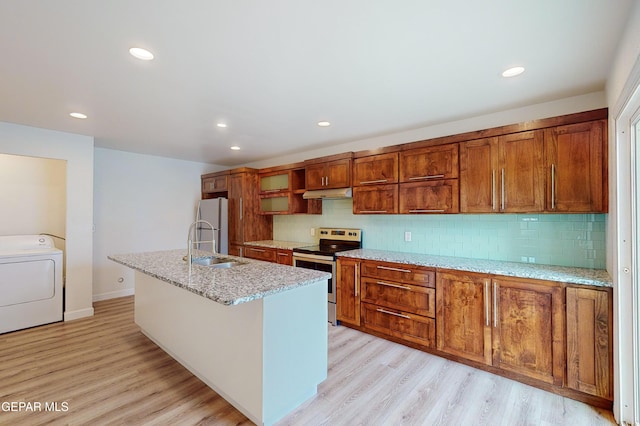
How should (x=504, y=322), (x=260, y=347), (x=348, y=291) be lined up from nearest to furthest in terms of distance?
(x=260, y=347) → (x=504, y=322) → (x=348, y=291)

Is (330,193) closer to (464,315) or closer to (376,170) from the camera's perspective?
(376,170)

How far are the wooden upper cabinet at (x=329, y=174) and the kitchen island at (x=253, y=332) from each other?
1728 millimetres

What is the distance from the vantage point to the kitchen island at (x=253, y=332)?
180 cm

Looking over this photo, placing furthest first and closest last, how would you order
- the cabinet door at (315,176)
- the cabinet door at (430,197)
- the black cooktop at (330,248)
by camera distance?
the cabinet door at (315,176), the black cooktop at (330,248), the cabinet door at (430,197)

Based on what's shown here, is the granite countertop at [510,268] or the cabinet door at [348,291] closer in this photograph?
the granite countertop at [510,268]

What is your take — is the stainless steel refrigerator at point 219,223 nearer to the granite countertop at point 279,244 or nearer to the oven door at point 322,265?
the granite countertop at point 279,244

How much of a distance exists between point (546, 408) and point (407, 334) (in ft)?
3.84

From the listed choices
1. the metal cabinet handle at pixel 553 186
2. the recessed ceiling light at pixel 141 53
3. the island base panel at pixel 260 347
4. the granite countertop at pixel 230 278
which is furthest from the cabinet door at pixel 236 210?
the metal cabinet handle at pixel 553 186

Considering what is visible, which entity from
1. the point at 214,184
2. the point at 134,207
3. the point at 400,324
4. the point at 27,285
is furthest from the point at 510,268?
the point at 134,207

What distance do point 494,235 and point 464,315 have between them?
2.97 ft

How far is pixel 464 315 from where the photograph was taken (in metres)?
2.59

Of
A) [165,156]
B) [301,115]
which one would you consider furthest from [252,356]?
[165,156]

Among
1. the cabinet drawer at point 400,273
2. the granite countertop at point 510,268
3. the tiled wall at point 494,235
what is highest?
the tiled wall at point 494,235

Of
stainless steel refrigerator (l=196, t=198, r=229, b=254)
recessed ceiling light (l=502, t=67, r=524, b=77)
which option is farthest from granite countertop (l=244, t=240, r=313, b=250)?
recessed ceiling light (l=502, t=67, r=524, b=77)
